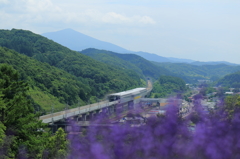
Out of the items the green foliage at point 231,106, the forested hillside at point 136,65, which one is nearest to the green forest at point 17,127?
the green foliage at point 231,106

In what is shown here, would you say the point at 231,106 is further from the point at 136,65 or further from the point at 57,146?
the point at 136,65

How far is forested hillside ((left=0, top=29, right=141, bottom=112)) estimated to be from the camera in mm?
47750

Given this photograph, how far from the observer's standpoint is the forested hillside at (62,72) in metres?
47.8

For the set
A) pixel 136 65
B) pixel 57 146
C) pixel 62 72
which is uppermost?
pixel 136 65

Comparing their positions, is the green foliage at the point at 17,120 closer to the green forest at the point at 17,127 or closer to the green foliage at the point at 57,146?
the green forest at the point at 17,127

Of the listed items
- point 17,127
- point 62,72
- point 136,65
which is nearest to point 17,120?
point 17,127

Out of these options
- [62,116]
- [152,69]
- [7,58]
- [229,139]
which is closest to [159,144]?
[229,139]

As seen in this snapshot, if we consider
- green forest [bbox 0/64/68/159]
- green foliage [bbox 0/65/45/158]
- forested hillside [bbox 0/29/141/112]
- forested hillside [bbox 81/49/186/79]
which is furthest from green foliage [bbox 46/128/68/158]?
forested hillside [bbox 81/49/186/79]

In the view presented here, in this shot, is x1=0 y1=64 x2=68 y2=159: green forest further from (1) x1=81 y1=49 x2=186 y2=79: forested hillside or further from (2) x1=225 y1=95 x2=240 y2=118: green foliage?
(1) x1=81 y1=49 x2=186 y2=79: forested hillside

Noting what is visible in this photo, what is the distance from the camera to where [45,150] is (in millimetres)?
16094

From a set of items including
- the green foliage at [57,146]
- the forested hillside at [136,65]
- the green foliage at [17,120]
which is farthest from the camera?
the forested hillside at [136,65]

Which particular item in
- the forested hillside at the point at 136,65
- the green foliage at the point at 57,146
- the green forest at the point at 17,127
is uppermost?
the forested hillside at the point at 136,65

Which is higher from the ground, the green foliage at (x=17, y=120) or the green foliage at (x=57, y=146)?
the green foliage at (x=17, y=120)

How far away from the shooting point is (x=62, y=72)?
6131cm
